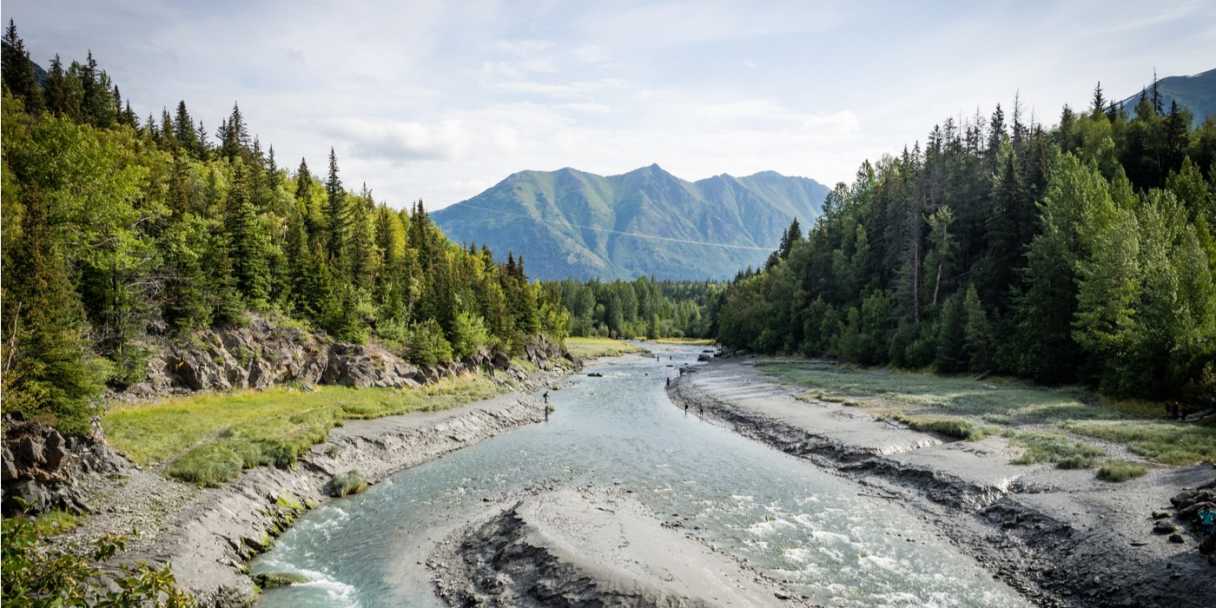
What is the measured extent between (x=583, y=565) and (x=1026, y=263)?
76485mm

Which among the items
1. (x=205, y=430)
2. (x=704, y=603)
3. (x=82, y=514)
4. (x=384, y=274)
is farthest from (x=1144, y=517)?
(x=384, y=274)

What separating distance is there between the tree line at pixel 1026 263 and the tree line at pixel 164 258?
55521mm

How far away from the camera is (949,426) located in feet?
139

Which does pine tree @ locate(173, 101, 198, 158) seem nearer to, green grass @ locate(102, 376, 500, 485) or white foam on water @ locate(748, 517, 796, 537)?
green grass @ locate(102, 376, 500, 485)

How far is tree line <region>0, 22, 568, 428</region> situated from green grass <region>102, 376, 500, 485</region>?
4.01m

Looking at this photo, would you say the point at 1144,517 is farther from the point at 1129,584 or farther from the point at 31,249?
the point at 31,249

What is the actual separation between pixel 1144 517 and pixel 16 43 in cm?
12457

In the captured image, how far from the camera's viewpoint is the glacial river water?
22.4 metres

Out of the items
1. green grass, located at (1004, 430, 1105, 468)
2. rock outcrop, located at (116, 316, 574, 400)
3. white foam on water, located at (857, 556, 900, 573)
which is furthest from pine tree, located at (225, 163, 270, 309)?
green grass, located at (1004, 430, 1105, 468)

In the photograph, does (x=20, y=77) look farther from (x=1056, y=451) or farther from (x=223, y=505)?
(x=1056, y=451)

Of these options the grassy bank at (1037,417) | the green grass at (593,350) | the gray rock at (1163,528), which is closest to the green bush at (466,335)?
the grassy bank at (1037,417)

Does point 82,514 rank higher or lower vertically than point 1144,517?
higher

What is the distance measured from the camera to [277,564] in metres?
25.3

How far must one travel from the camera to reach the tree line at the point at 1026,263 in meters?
47.6
